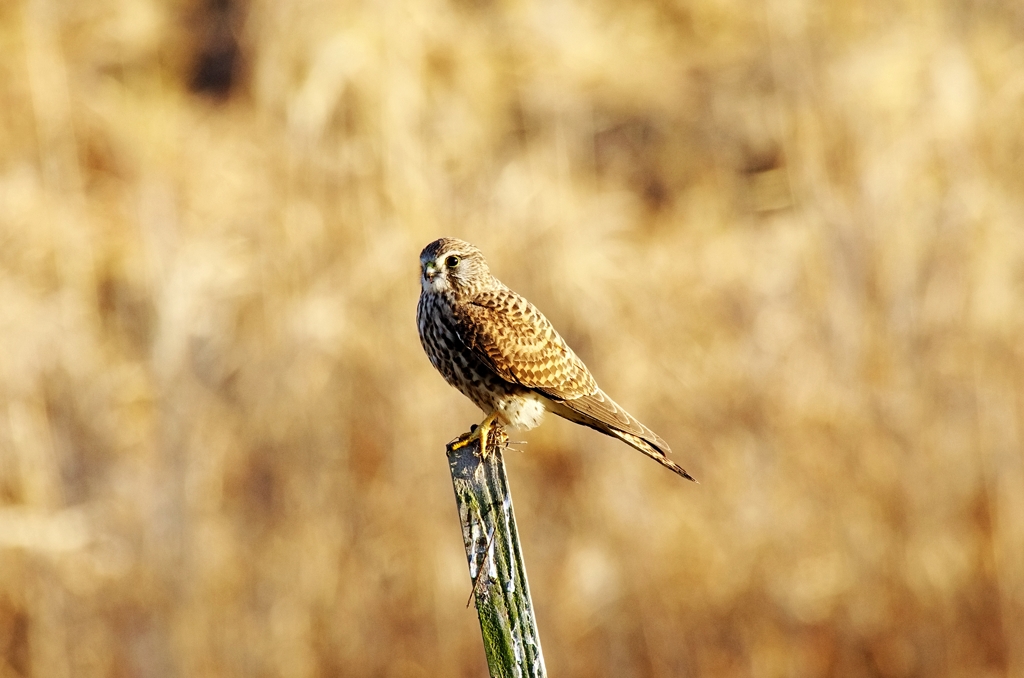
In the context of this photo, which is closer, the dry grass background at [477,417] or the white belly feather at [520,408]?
the white belly feather at [520,408]

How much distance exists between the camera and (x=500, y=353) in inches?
113

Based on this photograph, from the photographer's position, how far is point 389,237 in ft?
13.9

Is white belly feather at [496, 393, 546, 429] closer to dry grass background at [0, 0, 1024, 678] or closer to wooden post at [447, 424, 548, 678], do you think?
wooden post at [447, 424, 548, 678]

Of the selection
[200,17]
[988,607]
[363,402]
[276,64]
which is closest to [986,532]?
[988,607]

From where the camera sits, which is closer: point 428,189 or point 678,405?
point 428,189

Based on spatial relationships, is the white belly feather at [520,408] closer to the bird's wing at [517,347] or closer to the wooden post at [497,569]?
the bird's wing at [517,347]

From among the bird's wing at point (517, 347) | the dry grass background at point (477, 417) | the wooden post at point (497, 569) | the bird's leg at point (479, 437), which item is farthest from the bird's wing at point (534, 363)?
the dry grass background at point (477, 417)

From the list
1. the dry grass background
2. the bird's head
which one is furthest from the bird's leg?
the dry grass background

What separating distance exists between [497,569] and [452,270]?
3.81ft

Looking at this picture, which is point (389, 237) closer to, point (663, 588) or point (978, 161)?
point (663, 588)

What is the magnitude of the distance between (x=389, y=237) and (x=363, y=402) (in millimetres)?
587

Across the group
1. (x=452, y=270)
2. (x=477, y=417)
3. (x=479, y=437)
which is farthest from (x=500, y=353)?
(x=477, y=417)

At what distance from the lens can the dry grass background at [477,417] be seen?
421 centimetres

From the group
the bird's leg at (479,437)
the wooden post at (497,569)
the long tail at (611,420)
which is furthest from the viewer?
the long tail at (611,420)
